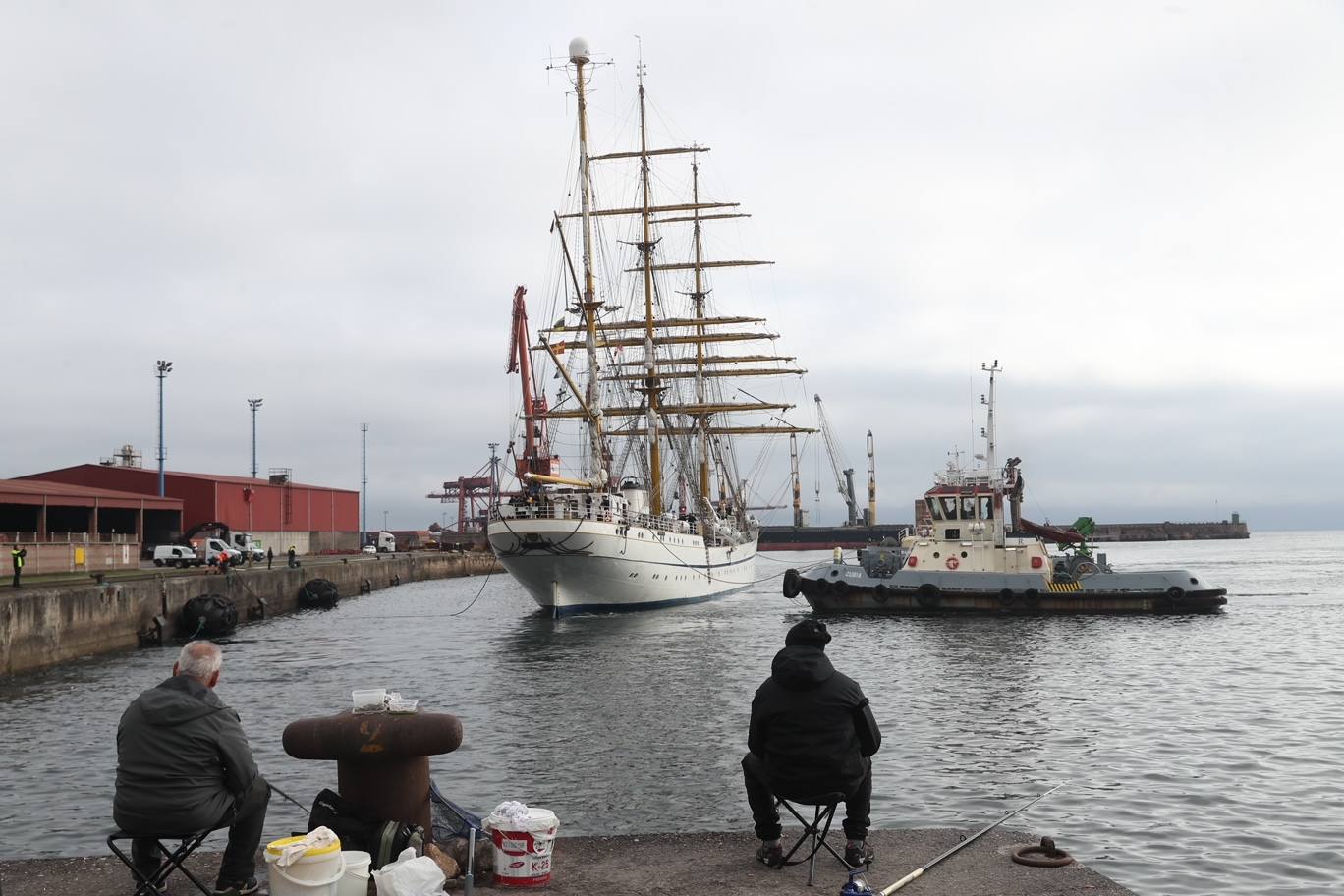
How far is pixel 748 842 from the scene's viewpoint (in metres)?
8.14

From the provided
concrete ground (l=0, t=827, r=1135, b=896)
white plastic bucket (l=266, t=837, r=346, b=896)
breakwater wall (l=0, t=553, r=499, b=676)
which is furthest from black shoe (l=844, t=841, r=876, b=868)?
breakwater wall (l=0, t=553, r=499, b=676)

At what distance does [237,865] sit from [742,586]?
6793 cm

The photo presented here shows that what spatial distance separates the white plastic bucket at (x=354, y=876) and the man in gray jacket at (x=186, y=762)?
27.7 inches

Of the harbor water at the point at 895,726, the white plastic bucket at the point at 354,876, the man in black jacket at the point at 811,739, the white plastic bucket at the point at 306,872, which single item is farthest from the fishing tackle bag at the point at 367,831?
the harbor water at the point at 895,726

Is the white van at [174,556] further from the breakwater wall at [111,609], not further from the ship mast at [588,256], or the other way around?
the ship mast at [588,256]

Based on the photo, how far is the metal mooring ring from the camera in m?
7.46

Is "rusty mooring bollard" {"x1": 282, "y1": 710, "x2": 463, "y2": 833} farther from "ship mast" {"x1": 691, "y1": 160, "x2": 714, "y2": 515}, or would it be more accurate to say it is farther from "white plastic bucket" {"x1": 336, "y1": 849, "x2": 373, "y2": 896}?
"ship mast" {"x1": 691, "y1": 160, "x2": 714, "y2": 515}

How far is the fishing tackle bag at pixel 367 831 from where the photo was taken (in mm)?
7086

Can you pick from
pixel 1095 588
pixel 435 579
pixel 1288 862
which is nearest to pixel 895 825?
pixel 1288 862

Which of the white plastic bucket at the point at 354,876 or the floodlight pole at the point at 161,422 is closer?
the white plastic bucket at the point at 354,876

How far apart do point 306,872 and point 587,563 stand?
40630 millimetres

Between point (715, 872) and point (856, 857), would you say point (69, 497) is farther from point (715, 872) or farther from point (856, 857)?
point (856, 857)

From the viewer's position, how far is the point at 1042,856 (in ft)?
25.0

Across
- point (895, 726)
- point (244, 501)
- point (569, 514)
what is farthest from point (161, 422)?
point (895, 726)
